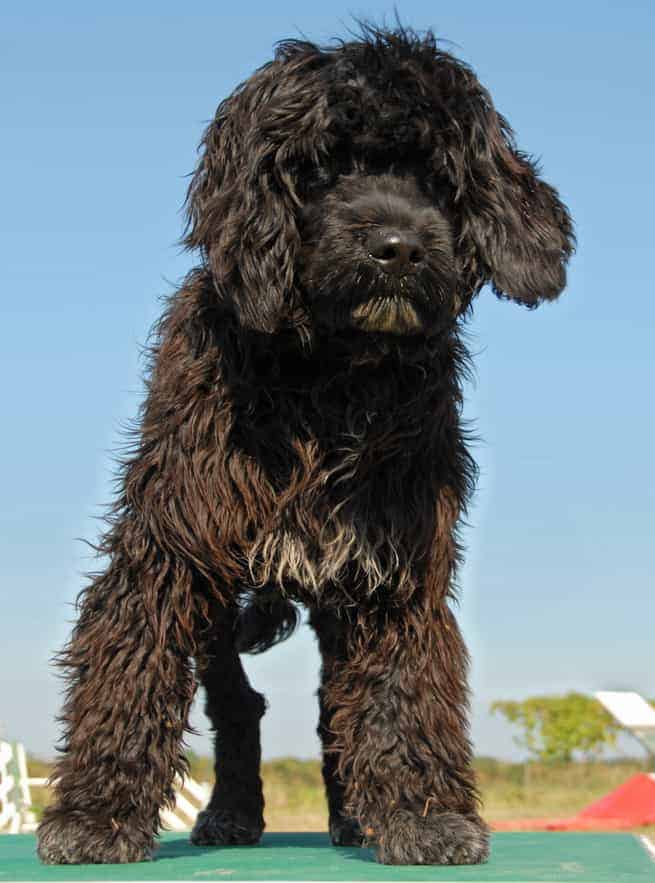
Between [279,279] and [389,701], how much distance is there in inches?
64.2

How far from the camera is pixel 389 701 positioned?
4.67 m

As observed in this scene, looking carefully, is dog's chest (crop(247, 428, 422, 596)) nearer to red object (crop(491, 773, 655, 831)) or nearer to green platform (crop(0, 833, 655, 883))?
green platform (crop(0, 833, 655, 883))

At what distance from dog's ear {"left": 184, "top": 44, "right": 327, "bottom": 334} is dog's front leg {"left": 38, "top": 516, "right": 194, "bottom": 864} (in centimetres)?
102

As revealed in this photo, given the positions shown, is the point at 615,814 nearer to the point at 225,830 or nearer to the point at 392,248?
the point at 225,830

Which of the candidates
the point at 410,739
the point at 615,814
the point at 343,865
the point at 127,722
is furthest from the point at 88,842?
the point at 615,814

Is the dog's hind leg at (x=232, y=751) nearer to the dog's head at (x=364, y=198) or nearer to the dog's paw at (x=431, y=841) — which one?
the dog's paw at (x=431, y=841)

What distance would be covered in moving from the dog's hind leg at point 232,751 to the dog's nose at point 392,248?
229 cm

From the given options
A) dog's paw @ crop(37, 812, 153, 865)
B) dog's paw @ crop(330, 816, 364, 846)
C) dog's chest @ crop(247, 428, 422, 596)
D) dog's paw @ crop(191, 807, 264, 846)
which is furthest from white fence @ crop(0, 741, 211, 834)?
dog's chest @ crop(247, 428, 422, 596)

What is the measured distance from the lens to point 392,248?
3949mm

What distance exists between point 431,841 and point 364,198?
226 centimetres

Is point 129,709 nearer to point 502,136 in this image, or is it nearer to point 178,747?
point 178,747

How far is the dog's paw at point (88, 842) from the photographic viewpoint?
4465 millimetres

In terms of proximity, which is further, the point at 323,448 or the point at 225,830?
the point at 225,830

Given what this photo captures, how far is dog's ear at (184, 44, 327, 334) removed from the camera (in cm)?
413
